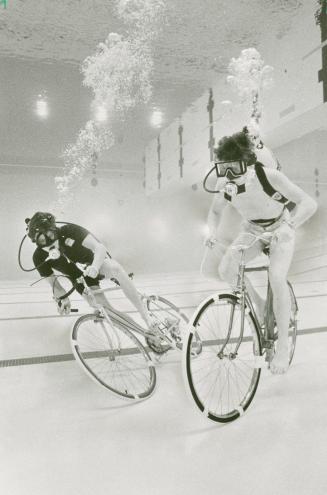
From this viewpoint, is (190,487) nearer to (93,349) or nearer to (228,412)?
(228,412)

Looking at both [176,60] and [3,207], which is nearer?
[176,60]

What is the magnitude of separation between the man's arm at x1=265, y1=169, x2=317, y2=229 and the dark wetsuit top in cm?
108

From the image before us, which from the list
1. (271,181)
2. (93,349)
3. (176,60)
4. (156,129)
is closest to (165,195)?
(156,129)

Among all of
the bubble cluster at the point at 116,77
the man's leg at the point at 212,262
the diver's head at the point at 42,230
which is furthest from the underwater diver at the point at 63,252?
the bubble cluster at the point at 116,77

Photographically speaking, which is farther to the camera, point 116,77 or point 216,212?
point 116,77

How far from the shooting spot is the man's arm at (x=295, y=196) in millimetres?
1720

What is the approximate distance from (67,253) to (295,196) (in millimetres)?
1333

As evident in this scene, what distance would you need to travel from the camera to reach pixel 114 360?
2123 mm

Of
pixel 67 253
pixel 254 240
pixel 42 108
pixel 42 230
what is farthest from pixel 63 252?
pixel 42 108

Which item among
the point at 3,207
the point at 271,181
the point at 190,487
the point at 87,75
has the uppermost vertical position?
the point at 87,75

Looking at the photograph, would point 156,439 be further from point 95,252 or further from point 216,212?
point 216,212

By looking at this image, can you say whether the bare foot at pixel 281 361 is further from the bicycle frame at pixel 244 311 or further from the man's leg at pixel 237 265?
the man's leg at pixel 237 265

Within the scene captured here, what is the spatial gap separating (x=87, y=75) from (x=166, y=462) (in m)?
4.40

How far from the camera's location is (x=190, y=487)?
1124mm
